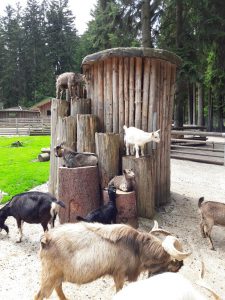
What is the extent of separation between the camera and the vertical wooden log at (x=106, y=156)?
20.5 feet

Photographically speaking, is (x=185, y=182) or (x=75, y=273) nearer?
(x=75, y=273)

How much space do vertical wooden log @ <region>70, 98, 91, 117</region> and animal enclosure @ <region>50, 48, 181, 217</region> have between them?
48 millimetres

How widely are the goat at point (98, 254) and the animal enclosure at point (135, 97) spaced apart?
99.5 inches

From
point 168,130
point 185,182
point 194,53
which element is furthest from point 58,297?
point 194,53

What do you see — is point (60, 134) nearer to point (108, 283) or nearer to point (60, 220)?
point (60, 220)

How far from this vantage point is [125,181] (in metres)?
5.85

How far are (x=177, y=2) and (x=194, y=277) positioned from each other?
16125 mm

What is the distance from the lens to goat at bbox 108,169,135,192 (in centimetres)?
→ 581

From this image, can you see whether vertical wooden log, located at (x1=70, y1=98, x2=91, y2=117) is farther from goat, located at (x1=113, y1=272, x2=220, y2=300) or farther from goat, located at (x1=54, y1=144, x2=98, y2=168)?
goat, located at (x1=113, y1=272, x2=220, y2=300)

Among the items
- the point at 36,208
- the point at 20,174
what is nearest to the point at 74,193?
the point at 36,208

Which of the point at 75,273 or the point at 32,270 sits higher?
the point at 75,273

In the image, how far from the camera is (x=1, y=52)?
202 ft

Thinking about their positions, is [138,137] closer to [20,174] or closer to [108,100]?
[108,100]

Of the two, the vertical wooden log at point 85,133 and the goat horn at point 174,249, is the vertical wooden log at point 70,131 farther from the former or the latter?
the goat horn at point 174,249
